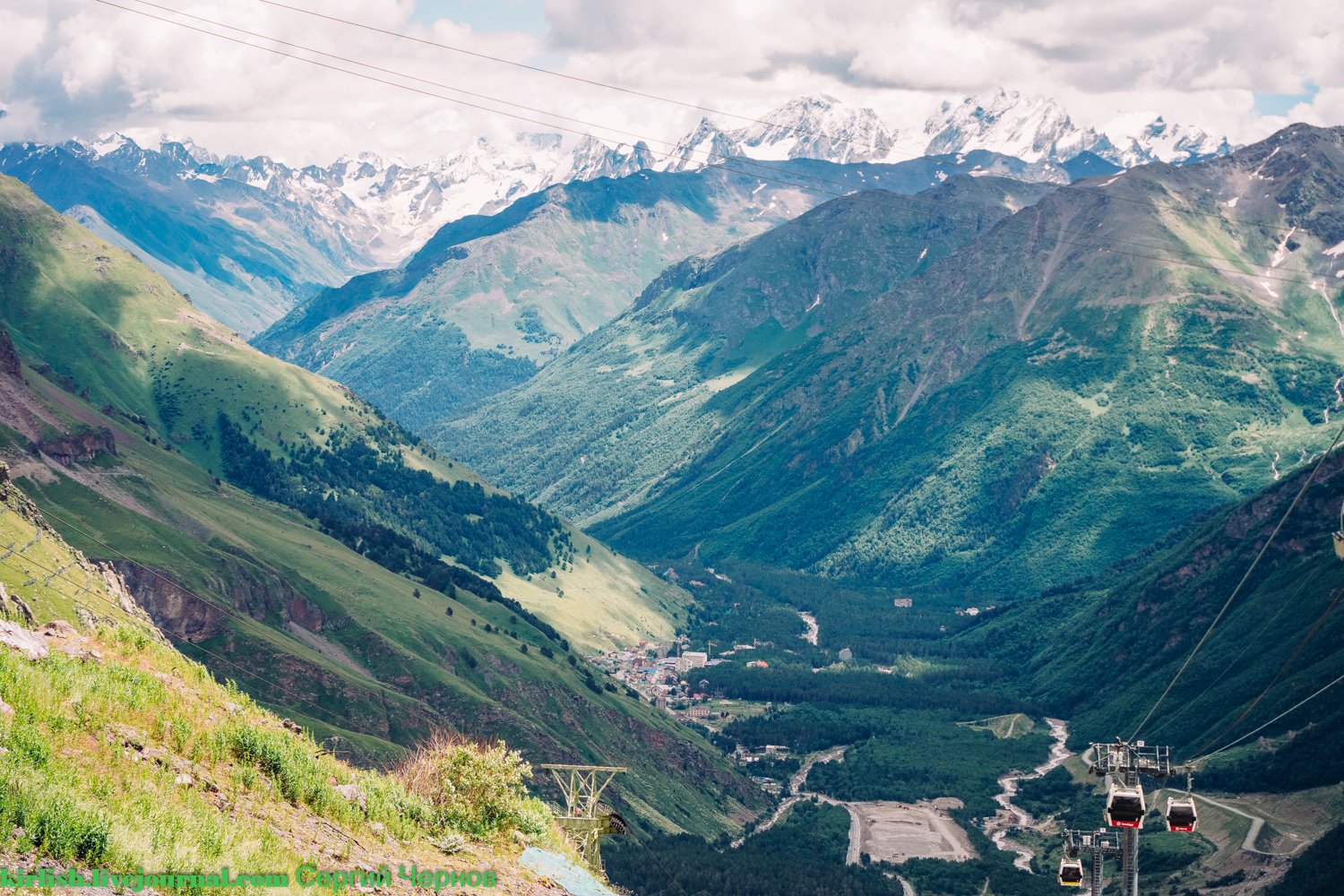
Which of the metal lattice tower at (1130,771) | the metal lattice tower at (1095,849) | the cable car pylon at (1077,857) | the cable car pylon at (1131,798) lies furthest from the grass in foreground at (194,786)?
the cable car pylon at (1077,857)

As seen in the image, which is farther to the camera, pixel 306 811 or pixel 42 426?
pixel 42 426

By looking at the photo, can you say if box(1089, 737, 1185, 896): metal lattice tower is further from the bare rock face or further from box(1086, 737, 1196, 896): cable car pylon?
the bare rock face

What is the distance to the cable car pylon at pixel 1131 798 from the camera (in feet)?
177

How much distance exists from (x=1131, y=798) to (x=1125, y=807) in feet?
1.65

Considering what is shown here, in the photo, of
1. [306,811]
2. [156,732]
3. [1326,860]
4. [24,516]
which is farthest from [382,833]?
[1326,860]

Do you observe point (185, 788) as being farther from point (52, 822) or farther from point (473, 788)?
point (473, 788)

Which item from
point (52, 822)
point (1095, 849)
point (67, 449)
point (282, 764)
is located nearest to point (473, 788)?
point (282, 764)

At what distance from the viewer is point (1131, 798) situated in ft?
176

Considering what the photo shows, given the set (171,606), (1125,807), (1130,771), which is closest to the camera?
(1125,807)

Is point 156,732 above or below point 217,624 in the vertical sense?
above

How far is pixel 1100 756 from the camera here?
59.7 m

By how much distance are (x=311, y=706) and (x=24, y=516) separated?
38400mm

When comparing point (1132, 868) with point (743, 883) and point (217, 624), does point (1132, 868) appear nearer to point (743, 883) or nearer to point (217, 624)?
point (743, 883)

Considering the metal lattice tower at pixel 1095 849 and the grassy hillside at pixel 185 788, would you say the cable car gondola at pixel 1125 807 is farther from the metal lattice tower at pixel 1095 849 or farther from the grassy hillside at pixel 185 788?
the grassy hillside at pixel 185 788
